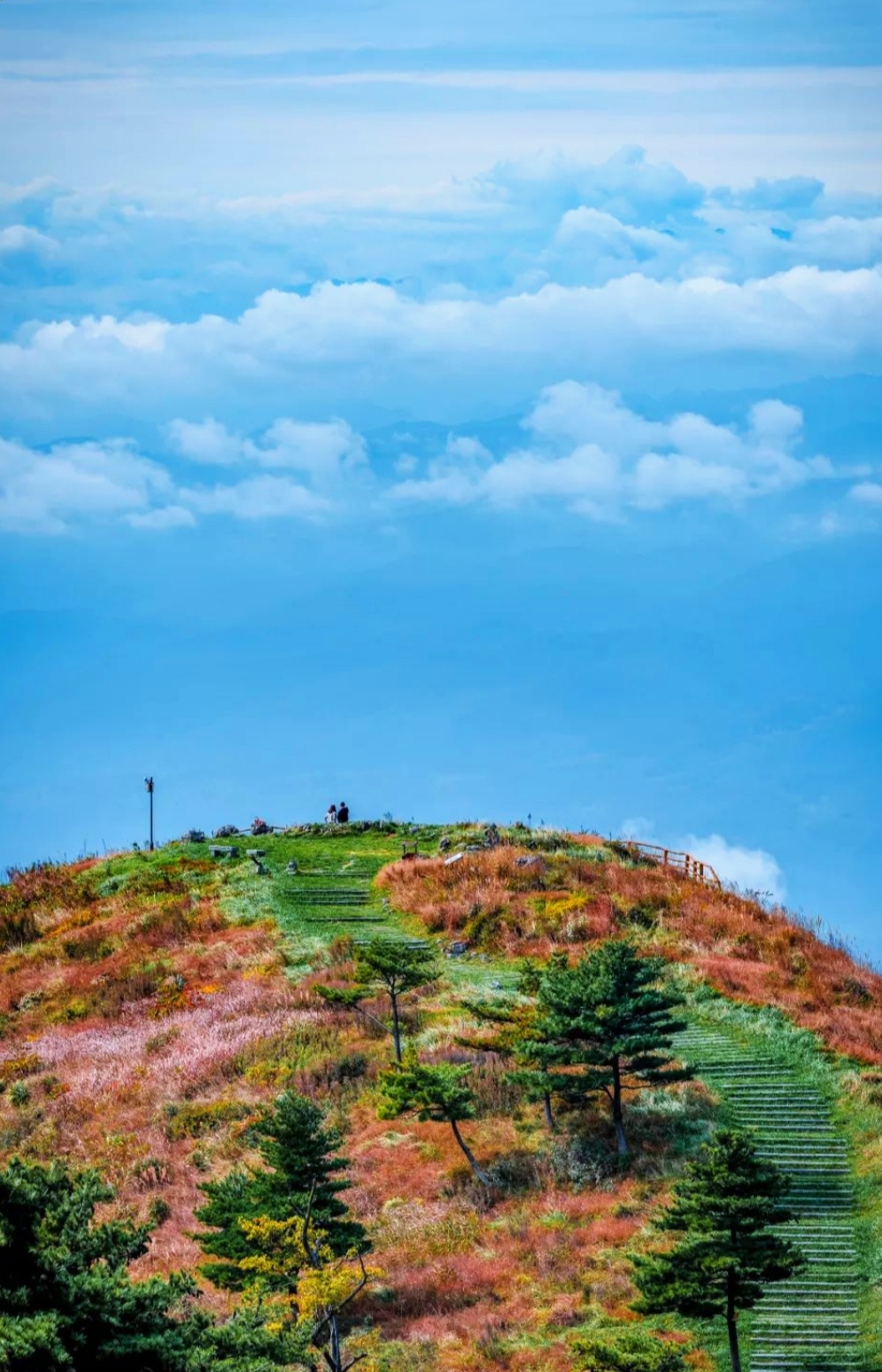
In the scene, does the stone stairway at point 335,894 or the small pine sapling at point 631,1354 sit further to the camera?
the stone stairway at point 335,894

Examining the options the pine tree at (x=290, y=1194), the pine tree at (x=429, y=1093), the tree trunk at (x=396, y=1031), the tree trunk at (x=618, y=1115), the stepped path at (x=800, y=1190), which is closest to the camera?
the stepped path at (x=800, y=1190)

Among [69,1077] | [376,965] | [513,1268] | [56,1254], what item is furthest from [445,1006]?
[56,1254]

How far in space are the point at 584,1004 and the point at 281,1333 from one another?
13.6 meters

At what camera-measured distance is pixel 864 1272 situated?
30.4m

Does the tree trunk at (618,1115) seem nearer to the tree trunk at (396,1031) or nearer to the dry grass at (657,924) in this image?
the tree trunk at (396,1031)

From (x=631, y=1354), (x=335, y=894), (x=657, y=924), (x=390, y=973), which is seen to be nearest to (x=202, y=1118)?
(x=390, y=973)

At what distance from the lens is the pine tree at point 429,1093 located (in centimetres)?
3397

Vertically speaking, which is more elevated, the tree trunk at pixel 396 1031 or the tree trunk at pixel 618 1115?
the tree trunk at pixel 396 1031

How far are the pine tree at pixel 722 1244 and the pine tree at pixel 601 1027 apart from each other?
9.45 meters

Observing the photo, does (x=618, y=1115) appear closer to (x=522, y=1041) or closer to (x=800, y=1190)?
(x=522, y=1041)

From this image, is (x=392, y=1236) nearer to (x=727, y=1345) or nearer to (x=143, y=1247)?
(x=727, y=1345)

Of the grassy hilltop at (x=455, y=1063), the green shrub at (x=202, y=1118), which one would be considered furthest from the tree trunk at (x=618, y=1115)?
the green shrub at (x=202, y=1118)

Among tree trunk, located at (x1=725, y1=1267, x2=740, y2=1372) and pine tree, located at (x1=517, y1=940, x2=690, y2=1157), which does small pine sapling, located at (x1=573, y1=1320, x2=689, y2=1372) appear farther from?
pine tree, located at (x1=517, y1=940, x2=690, y2=1157)

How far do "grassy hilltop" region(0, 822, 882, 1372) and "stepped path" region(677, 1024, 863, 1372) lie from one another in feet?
0.21
